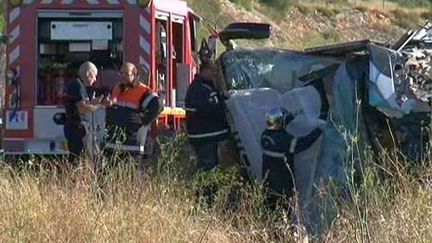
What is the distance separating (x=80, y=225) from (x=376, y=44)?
13.4 feet

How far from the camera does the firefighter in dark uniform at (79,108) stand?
1125 cm

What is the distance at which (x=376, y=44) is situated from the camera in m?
10.8

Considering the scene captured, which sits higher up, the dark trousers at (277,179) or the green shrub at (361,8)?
the dark trousers at (277,179)

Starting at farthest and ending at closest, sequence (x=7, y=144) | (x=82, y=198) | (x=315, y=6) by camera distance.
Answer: (x=315, y=6), (x=7, y=144), (x=82, y=198)

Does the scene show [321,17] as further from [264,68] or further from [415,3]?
[264,68]

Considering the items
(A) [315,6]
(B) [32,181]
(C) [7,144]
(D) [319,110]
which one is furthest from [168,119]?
(A) [315,6]

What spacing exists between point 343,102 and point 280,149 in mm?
818

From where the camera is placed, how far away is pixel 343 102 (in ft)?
35.5

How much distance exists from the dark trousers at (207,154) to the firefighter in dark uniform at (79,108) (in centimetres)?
99

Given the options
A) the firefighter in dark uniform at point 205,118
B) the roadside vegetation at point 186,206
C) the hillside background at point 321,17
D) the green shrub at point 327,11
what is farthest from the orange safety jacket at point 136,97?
the green shrub at point 327,11

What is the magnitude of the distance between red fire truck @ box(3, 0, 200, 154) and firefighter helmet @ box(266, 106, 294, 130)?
231 centimetres

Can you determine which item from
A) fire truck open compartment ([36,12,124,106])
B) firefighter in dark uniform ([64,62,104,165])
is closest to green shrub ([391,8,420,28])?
fire truck open compartment ([36,12,124,106])

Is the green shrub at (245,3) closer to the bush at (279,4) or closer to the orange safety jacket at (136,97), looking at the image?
the bush at (279,4)

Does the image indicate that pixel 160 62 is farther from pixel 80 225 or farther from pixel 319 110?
pixel 80 225
